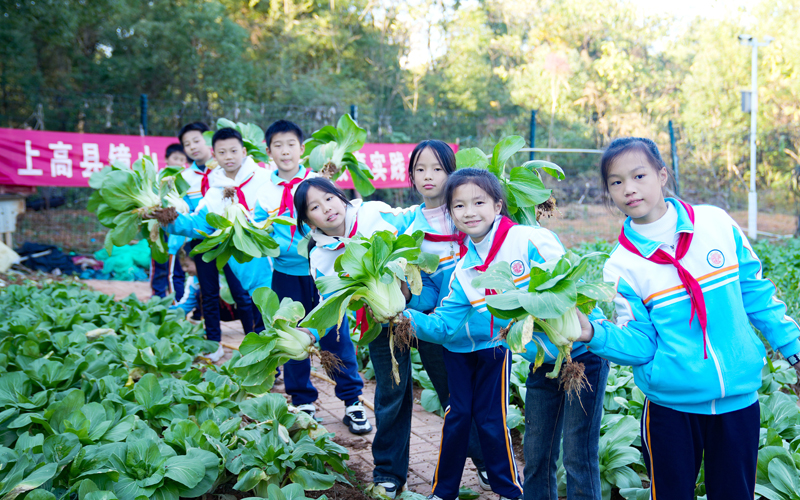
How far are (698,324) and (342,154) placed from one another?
2598mm

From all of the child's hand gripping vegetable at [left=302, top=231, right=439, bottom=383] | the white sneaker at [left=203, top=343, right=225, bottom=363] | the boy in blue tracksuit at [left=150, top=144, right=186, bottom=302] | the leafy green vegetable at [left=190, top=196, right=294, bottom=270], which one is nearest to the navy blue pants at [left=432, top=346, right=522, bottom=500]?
the child's hand gripping vegetable at [left=302, top=231, right=439, bottom=383]

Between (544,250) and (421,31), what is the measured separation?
839 inches

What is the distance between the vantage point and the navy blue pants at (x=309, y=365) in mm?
3674

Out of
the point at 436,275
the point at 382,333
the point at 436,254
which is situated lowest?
the point at 382,333

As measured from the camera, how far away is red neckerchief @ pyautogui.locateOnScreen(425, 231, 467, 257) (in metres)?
2.65

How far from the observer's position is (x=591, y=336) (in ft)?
6.20

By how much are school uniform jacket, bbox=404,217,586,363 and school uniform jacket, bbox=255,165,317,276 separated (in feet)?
4.69

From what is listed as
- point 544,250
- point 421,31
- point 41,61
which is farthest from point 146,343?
point 421,31

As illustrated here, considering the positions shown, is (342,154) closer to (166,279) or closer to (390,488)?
(390,488)

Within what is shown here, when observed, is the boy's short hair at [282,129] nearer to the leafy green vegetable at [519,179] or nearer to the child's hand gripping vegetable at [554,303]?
the leafy green vegetable at [519,179]

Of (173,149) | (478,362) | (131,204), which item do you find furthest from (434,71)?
(478,362)

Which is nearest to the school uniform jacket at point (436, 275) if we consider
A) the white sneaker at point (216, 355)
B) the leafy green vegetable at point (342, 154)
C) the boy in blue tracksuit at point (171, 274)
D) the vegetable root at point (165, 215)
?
the leafy green vegetable at point (342, 154)

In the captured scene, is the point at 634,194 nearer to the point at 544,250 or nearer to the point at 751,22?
the point at 544,250

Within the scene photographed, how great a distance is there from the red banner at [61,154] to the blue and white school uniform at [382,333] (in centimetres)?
587
